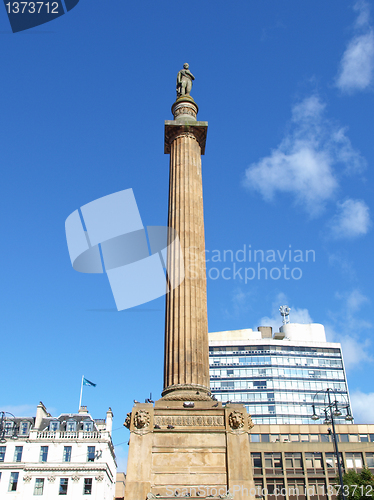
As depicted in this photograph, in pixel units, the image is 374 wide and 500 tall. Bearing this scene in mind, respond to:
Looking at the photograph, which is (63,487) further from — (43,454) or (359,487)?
(359,487)

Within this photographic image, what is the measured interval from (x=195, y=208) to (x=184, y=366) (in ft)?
25.6

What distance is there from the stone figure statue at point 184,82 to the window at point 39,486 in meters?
45.0

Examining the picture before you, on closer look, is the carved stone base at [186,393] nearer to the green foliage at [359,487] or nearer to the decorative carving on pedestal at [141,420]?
the decorative carving on pedestal at [141,420]

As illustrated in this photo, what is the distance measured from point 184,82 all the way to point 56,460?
1745 inches

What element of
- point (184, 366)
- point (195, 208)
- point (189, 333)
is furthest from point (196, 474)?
point (195, 208)

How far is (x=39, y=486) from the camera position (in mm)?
51156

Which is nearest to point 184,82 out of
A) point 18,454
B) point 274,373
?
point 18,454

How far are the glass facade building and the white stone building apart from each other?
4915cm

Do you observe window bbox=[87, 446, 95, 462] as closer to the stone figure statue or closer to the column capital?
the column capital

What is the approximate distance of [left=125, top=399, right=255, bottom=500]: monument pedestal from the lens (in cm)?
1639

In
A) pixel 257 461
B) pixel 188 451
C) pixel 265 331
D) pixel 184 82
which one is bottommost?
pixel 188 451

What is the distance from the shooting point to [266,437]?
71375 mm

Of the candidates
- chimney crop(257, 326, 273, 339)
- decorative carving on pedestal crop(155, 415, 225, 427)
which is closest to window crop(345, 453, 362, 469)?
chimney crop(257, 326, 273, 339)

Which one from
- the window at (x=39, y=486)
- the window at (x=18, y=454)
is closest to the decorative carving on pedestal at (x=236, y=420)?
the window at (x=39, y=486)
